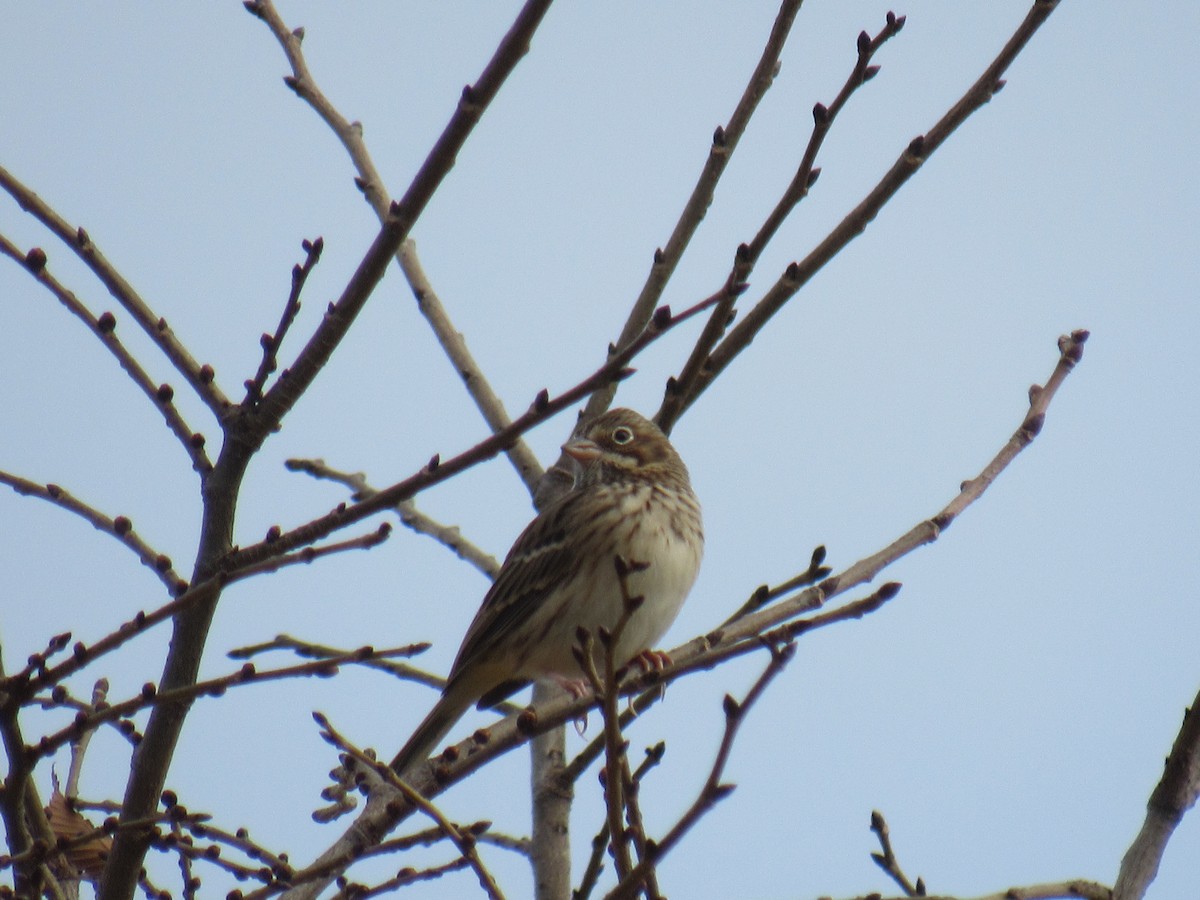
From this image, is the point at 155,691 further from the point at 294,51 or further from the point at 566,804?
the point at 294,51

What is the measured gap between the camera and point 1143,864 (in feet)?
11.0

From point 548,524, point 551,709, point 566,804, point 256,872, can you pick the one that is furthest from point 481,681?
point 256,872

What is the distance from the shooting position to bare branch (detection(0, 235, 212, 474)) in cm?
341

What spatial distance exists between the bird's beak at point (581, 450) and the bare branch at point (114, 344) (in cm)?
423

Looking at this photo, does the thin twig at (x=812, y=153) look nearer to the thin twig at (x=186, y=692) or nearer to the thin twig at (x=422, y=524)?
the thin twig at (x=186, y=692)

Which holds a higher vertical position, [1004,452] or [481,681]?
[481,681]

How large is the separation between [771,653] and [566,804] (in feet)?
10.1

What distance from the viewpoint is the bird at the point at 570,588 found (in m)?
7.04

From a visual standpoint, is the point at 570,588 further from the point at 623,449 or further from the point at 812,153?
the point at 812,153

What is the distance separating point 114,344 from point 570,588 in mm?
3992

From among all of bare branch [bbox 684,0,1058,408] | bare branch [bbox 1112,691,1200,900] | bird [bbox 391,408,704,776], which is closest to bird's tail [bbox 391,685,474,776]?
bird [bbox 391,408,704,776]

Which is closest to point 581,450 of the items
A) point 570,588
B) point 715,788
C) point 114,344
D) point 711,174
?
point 570,588

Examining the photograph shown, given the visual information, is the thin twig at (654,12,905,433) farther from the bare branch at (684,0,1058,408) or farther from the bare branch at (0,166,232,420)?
the bare branch at (0,166,232,420)

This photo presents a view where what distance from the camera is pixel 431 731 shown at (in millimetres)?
7055
